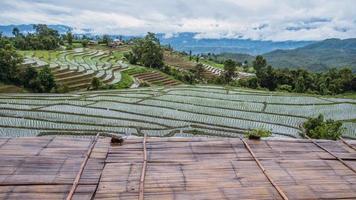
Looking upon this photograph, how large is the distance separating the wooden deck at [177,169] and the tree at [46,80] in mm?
42975

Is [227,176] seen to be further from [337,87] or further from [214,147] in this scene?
[337,87]

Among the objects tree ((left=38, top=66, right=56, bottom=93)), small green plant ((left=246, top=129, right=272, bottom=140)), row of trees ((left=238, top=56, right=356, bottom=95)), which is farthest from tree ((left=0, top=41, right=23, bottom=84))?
small green plant ((left=246, top=129, right=272, bottom=140))

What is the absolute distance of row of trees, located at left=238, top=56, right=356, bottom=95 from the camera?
177ft

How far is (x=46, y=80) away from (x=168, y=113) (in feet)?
82.1

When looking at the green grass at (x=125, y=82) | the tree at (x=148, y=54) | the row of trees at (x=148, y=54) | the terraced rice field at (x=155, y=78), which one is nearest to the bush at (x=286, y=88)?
the terraced rice field at (x=155, y=78)

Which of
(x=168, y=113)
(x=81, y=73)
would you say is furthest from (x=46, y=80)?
(x=168, y=113)

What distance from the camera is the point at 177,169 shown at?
5.09 metres

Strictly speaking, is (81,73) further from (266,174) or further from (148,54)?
(266,174)

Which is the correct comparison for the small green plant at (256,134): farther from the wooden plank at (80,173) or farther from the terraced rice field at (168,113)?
the terraced rice field at (168,113)

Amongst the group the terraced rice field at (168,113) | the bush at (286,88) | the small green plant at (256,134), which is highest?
the small green plant at (256,134)

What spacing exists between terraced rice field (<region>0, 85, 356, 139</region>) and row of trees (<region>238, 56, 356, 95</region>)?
18432 millimetres

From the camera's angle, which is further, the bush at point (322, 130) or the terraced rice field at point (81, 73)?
the terraced rice field at point (81, 73)

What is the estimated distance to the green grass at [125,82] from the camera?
51.5 meters

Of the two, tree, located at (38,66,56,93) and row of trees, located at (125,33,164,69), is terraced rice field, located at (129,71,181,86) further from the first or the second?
tree, located at (38,66,56,93)
